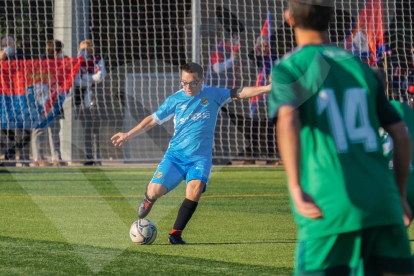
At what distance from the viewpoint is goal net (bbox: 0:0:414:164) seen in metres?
16.5

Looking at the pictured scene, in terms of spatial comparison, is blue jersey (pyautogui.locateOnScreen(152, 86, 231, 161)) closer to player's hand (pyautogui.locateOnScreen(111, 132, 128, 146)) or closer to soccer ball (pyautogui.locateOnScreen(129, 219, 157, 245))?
player's hand (pyautogui.locateOnScreen(111, 132, 128, 146))

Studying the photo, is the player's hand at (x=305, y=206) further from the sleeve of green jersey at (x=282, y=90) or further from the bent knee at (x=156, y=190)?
the bent knee at (x=156, y=190)

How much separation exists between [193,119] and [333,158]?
5145mm

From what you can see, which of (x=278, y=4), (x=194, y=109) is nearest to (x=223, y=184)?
(x=194, y=109)

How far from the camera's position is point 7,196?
11.5 m

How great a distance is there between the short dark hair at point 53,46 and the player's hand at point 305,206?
12.9 metres

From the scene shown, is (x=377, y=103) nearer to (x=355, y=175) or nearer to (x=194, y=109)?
(x=355, y=175)

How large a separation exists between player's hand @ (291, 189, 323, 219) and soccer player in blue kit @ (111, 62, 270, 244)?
4686mm

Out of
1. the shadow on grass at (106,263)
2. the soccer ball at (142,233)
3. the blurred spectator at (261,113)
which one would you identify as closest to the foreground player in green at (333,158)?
the shadow on grass at (106,263)

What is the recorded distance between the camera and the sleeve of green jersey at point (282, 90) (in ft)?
11.1

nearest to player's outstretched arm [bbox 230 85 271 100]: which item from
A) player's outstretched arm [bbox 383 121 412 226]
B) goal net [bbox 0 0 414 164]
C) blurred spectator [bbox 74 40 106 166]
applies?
player's outstretched arm [bbox 383 121 412 226]

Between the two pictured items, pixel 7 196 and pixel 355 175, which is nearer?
pixel 355 175

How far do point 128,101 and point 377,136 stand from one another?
1372 cm

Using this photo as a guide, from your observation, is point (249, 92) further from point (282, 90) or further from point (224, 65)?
point (224, 65)
